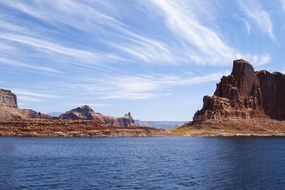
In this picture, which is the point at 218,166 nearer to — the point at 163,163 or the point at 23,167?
the point at 163,163

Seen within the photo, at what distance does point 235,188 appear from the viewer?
68.8 meters

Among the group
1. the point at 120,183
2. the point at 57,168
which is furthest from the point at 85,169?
the point at 120,183

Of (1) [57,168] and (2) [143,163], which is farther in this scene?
(2) [143,163]

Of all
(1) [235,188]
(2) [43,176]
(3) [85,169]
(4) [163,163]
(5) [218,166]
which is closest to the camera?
(1) [235,188]

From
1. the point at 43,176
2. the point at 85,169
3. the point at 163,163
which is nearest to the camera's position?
the point at 43,176

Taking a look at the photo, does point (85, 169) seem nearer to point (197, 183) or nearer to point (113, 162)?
point (113, 162)

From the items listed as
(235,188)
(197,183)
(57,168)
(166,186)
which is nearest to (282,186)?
→ (235,188)

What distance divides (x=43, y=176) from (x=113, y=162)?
100 feet

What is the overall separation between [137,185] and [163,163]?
114 ft

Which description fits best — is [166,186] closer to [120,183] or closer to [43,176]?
[120,183]

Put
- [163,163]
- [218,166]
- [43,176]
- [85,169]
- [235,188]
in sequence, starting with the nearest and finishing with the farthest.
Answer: [235,188], [43,176], [85,169], [218,166], [163,163]

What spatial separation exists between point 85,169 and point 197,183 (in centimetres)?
2707

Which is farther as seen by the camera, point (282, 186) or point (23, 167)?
point (23, 167)

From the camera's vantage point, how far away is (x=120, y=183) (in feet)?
237
